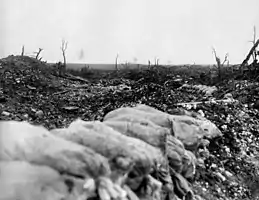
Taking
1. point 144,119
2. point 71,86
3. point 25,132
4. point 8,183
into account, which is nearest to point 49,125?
point 144,119

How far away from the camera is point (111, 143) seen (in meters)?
2.97

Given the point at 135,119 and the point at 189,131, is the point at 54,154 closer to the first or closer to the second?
the point at 135,119

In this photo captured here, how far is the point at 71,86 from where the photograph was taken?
950cm

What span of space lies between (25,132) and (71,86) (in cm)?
662

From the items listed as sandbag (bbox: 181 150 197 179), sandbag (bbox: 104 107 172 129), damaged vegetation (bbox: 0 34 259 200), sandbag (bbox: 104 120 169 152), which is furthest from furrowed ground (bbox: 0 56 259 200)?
sandbag (bbox: 104 120 169 152)

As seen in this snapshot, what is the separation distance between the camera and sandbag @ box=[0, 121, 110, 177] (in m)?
2.67

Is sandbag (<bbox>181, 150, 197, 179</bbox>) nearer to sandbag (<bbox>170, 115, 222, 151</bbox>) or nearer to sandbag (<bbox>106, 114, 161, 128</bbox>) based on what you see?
sandbag (<bbox>170, 115, 222, 151</bbox>)

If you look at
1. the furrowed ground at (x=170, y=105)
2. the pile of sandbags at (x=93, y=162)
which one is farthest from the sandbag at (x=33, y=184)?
the furrowed ground at (x=170, y=105)

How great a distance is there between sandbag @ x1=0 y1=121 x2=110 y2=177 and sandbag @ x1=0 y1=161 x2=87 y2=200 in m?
0.06

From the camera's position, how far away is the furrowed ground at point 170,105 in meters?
4.33

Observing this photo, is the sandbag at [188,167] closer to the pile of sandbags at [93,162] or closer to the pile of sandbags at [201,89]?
the pile of sandbags at [93,162]

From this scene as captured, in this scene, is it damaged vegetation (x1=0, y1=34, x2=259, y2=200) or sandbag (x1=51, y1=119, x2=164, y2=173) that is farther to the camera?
sandbag (x1=51, y1=119, x2=164, y2=173)

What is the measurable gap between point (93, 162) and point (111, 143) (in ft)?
0.95

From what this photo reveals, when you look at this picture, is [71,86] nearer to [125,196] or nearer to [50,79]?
[50,79]
